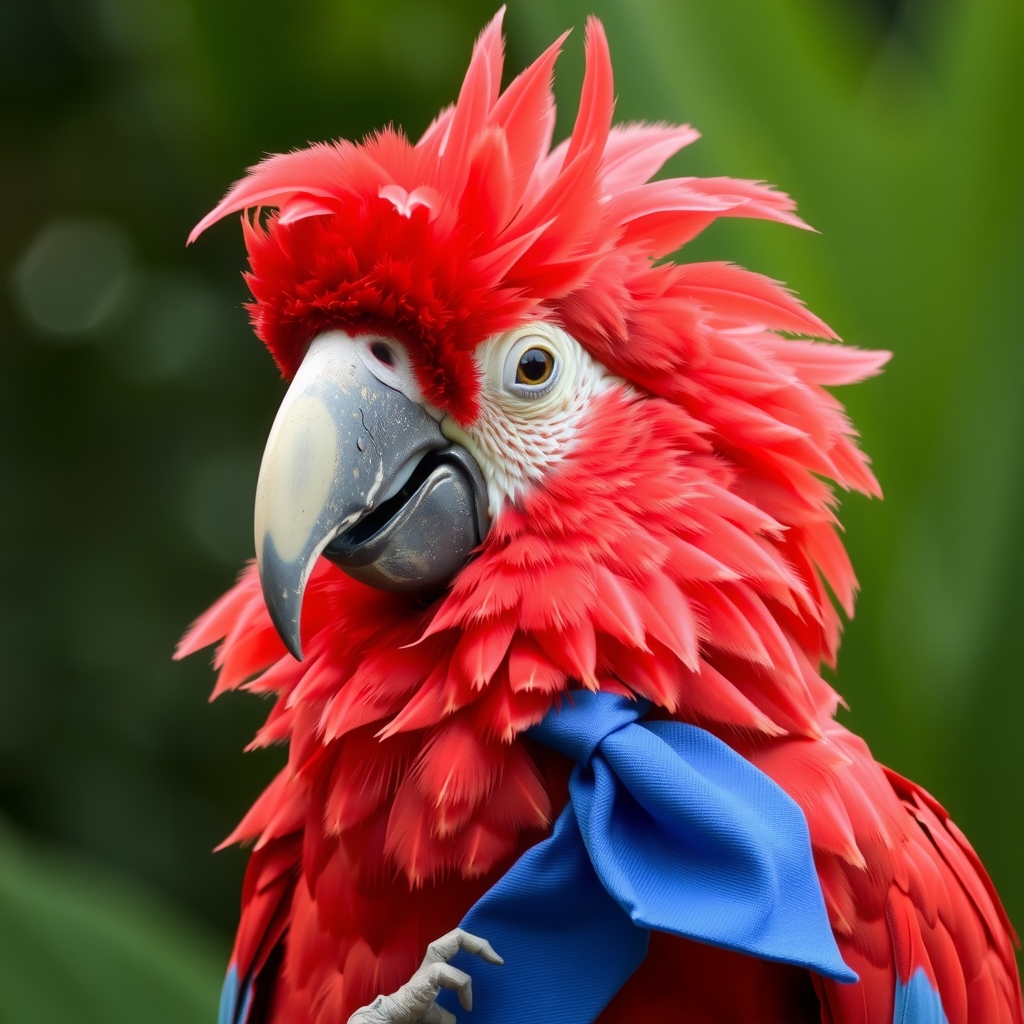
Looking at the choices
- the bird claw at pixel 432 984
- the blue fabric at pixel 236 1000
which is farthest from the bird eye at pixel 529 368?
the blue fabric at pixel 236 1000

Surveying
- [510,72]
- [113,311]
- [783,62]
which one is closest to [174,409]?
[113,311]

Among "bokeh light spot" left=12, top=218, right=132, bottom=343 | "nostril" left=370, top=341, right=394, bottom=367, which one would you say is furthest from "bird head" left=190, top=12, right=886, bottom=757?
"bokeh light spot" left=12, top=218, right=132, bottom=343

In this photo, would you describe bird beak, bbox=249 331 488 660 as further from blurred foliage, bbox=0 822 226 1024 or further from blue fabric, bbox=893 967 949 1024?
blurred foliage, bbox=0 822 226 1024

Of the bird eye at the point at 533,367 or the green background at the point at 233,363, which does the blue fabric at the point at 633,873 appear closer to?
the bird eye at the point at 533,367

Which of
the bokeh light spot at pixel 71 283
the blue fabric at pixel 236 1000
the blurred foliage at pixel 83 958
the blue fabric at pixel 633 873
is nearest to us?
the blue fabric at pixel 633 873

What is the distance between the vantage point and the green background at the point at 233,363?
100cm

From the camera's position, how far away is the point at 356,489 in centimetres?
55

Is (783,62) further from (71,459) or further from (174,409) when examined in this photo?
(71,459)

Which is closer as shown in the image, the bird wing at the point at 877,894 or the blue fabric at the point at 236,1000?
the bird wing at the point at 877,894

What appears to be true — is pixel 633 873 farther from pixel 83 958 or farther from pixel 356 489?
pixel 83 958

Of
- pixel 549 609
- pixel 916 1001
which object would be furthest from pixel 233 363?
pixel 916 1001

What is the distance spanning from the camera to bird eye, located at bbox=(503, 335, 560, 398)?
1.92 ft

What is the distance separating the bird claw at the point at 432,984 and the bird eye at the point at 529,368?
0.27 m

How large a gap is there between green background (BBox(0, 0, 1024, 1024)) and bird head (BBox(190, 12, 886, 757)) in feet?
1.47
